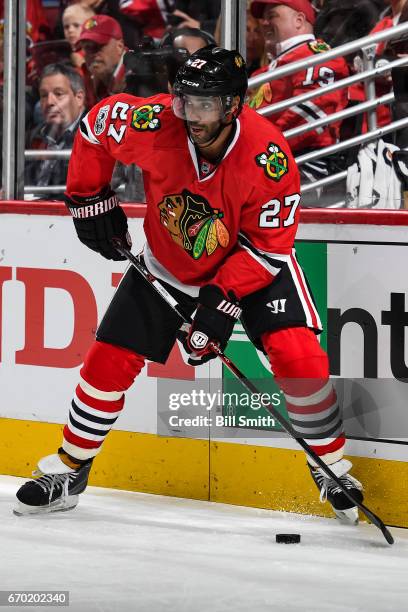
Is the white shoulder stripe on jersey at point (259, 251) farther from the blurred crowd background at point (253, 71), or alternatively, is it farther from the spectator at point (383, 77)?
the spectator at point (383, 77)

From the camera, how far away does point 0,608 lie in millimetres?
2576

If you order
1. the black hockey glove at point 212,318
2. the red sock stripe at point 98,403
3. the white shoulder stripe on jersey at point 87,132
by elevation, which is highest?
the white shoulder stripe on jersey at point 87,132

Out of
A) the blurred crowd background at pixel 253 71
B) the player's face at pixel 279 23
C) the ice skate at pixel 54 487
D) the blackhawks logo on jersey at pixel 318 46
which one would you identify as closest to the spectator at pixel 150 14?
the blurred crowd background at pixel 253 71

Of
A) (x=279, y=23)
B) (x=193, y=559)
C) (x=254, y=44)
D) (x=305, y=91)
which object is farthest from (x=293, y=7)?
(x=193, y=559)

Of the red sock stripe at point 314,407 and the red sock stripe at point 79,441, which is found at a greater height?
the red sock stripe at point 314,407

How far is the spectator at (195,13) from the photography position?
5466 millimetres

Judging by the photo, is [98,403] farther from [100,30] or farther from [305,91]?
[100,30]

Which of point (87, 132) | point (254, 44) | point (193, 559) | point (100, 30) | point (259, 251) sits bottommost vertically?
point (193, 559)

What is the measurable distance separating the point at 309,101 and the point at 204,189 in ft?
3.27

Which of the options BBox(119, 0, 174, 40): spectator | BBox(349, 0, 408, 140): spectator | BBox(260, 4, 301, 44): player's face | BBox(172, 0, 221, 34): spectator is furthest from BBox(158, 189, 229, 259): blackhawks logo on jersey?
BBox(119, 0, 174, 40): spectator

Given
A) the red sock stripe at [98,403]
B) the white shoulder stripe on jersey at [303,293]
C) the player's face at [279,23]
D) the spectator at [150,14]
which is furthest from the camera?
the spectator at [150,14]

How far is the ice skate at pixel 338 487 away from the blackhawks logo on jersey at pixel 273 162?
0.82 m

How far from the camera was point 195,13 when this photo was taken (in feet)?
18.4

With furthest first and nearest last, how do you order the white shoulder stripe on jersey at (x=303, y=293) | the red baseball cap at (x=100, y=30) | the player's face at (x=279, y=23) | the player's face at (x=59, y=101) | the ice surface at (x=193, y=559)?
the red baseball cap at (x=100, y=30), the player's face at (x=59, y=101), the player's face at (x=279, y=23), the white shoulder stripe on jersey at (x=303, y=293), the ice surface at (x=193, y=559)
